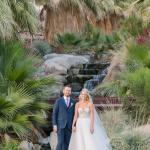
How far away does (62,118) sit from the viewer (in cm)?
1005

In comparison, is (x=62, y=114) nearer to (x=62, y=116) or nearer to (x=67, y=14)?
(x=62, y=116)

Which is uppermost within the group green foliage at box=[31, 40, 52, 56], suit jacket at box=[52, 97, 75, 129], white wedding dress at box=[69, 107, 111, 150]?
green foliage at box=[31, 40, 52, 56]

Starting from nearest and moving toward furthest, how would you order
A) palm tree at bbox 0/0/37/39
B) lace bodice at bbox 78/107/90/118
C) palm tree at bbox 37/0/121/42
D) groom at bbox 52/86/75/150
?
lace bodice at bbox 78/107/90/118 → groom at bbox 52/86/75/150 → palm tree at bbox 0/0/37/39 → palm tree at bbox 37/0/121/42

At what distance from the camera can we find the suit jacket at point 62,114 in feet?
32.9

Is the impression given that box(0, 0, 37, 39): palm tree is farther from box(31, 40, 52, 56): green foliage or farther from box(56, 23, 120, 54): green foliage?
box(56, 23, 120, 54): green foliage

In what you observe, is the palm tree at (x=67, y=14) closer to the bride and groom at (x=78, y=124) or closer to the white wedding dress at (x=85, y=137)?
the bride and groom at (x=78, y=124)

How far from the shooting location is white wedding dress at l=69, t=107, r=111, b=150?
9.96 meters

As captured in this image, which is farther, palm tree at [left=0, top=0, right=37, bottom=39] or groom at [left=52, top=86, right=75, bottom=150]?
palm tree at [left=0, top=0, right=37, bottom=39]

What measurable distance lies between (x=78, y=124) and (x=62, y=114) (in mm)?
385

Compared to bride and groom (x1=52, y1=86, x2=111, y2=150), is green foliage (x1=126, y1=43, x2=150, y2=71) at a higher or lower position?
higher

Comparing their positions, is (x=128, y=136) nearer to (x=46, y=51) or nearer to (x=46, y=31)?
(x=46, y=51)

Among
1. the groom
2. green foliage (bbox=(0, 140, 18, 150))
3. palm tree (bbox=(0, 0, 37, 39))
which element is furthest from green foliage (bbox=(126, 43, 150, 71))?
green foliage (bbox=(0, 140, 18, 150))

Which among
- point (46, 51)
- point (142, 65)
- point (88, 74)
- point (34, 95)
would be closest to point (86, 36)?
point (46, 51)

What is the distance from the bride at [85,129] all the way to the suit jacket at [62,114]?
15cm
